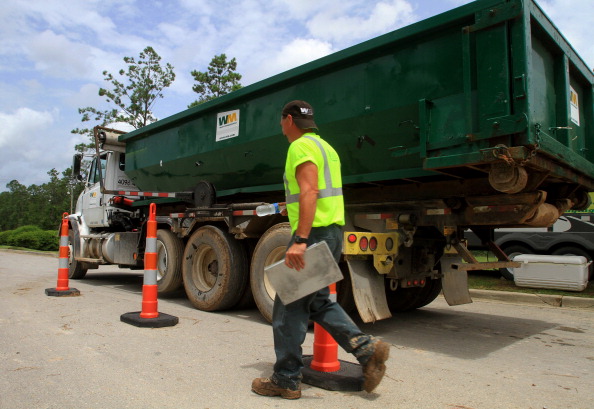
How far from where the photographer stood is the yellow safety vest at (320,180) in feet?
9.56

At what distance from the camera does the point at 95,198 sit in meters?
10.0

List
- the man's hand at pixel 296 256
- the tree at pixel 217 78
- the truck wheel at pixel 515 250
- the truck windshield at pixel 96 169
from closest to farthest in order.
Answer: the man's hand at pixel 296 256 < the truck windshield at pixel 96 169 < the truck wheel at pixel 515 250 < the tree at pixel 217 78

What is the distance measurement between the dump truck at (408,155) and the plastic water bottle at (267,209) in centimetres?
17

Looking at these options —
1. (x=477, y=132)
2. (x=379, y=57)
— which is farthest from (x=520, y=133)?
(x=379, y=57)

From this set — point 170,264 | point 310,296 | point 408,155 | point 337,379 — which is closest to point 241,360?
point 337,379

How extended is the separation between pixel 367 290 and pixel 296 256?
6.47 ft

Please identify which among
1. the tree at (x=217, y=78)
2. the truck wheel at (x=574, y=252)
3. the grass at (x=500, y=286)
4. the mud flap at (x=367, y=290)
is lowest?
the grass at (x=500, y=286)

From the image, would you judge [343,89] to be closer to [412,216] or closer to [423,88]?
[423,88]

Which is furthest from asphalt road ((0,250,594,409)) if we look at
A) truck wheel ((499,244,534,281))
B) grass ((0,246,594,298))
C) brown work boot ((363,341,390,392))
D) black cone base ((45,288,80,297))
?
truck wheel ((499,244,534,281))

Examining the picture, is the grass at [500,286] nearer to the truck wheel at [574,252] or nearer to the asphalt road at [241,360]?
the truck wheel at [574,252]

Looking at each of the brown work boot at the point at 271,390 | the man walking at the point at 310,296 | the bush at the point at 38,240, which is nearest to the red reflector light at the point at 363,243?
the man walking at the point at 310,296

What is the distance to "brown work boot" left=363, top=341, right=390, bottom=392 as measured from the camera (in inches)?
112

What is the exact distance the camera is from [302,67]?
17.6 ft

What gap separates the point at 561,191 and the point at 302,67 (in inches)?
129
